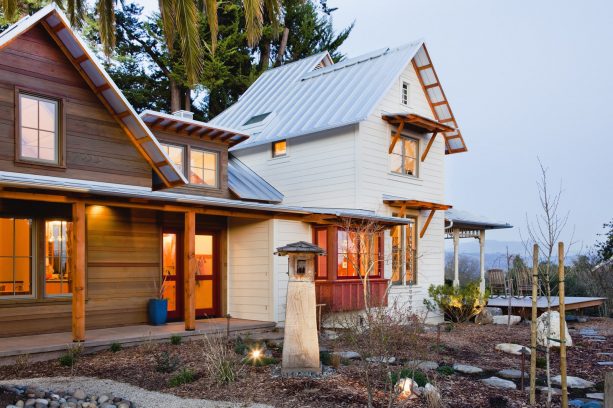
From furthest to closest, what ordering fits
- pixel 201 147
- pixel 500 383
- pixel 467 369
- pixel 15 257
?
pixel 201 147, pixel 15 257, pixel 467 369, pixel 500 383

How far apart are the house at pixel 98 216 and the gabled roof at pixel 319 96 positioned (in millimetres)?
3098

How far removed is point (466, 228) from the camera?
21625mm

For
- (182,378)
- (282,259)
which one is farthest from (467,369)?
(282,259)

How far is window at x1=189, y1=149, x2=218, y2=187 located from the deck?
11.8 ft

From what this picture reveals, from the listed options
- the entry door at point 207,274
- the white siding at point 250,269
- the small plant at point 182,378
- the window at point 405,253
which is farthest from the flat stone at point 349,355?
the window at point 405,253

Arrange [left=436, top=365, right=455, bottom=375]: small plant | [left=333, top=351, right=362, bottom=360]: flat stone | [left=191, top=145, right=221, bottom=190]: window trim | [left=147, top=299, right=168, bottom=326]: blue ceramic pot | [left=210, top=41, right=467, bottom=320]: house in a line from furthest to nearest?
[left=210, top=41, right=467, bottom=320]: house, [left=191, top=145, right=221, bottom=190]: window trim, [left=147, top=299, right=168, bottom=326]: blue ceramic pot, [left=333, top=351, right=362, bottom=360]: flat stone, [left=436, top=365, right=455, bottom=375]: small plant

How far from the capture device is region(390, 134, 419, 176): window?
1711 cm

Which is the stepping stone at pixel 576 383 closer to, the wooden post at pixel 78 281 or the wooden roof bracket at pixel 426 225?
the wooden post at pixel 78 281

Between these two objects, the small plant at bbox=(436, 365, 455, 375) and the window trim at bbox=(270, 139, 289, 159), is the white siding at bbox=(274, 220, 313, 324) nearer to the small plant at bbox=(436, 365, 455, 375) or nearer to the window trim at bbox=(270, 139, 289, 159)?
the window trim at bbox=(270, 139, 289, 159)

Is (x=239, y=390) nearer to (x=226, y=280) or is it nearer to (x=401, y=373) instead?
(x=401, y=373)

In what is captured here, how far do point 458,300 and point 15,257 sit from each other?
11397 millimetres

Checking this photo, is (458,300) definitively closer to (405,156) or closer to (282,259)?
(405,156)

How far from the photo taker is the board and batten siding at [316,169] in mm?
15922

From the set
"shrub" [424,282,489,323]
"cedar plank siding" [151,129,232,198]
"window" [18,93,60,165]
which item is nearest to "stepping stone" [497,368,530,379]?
"shrub" [424,282,489,323]
